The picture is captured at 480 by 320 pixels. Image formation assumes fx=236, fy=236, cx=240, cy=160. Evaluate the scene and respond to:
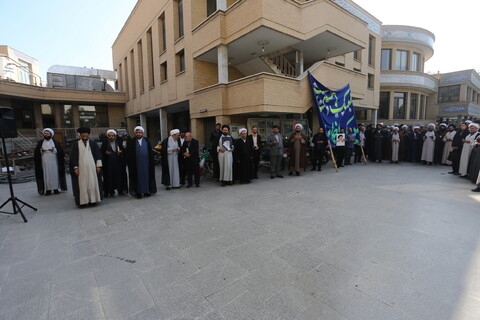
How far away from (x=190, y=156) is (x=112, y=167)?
2135 millimetres

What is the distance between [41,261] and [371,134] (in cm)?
1326

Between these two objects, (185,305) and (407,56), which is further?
(407,56)

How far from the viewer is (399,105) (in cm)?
2517

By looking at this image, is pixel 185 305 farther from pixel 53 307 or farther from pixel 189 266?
pixel 53 307

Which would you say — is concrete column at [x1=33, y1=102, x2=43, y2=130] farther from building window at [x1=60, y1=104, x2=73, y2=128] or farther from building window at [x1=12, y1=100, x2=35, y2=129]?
building window at [x1=60, y1=104, x2=73, y2=128]

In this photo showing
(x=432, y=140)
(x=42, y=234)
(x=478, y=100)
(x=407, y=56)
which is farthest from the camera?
(x=478, y=100)

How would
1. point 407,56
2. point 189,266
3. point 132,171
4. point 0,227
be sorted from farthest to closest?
1. point 407,56
2. point 132,171
3. point 0,227
4. point 189,266

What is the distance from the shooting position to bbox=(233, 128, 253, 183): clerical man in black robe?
7.62 m

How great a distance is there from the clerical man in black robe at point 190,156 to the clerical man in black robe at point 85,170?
229 cm

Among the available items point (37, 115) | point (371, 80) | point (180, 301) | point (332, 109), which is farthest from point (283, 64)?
point (37, 115)

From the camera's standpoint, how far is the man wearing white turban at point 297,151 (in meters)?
8.73

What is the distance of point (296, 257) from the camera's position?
3141 mm

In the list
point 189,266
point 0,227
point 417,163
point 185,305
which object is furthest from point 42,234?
point 417,163

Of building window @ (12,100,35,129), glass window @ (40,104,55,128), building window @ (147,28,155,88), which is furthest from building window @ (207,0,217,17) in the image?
building window @ (12,100,35,129)
